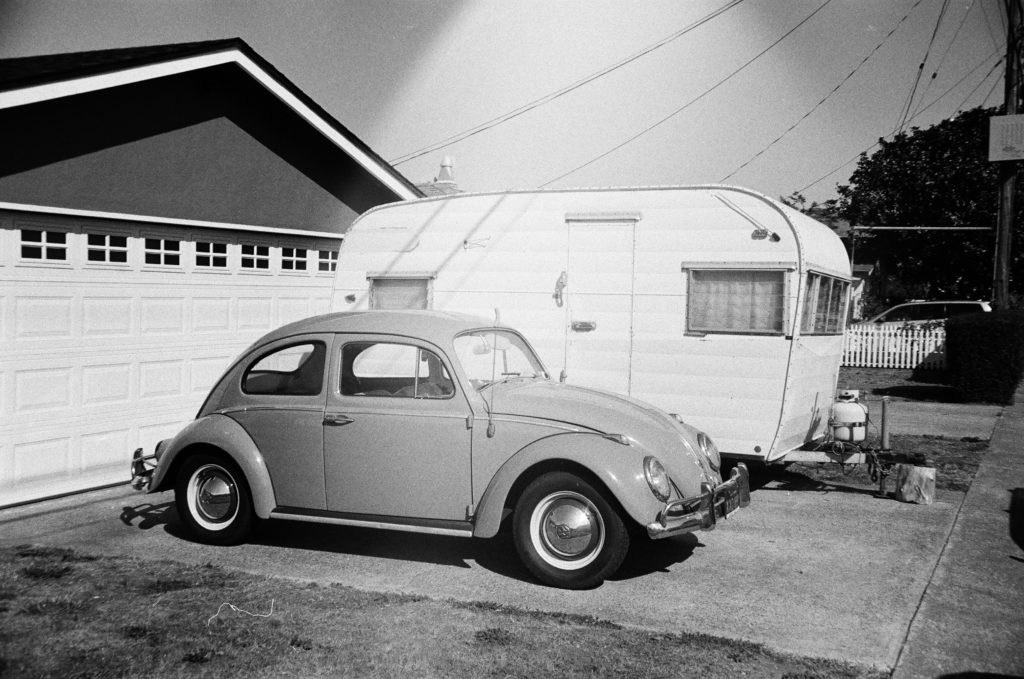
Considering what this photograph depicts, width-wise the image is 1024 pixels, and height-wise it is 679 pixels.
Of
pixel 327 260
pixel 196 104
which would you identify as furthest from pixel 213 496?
pixel 327 260

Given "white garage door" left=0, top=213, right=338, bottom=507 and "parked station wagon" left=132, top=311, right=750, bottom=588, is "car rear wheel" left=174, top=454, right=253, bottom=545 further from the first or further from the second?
"white garage door" left=0, top=213, right=338, bottom=507

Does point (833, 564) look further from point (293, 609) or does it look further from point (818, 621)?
point (293, 609)

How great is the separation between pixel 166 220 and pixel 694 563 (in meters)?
6.48

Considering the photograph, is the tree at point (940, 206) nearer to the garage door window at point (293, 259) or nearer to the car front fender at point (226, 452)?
the garage door window at point (293, 259)

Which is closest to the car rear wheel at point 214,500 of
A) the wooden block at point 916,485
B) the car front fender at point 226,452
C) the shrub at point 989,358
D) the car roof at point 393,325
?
the car front fender at point 226,452

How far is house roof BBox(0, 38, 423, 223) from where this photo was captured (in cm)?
788

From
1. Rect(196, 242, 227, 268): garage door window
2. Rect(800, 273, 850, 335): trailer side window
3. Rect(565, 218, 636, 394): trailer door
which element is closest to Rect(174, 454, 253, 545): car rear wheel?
Rect(565, 218, 636, 394): trailer door

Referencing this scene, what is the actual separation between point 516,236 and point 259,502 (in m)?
3.88

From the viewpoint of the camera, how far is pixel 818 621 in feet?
16.6

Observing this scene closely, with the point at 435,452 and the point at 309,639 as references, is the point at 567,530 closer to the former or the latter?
the point at 435,452

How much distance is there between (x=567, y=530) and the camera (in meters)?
5.61

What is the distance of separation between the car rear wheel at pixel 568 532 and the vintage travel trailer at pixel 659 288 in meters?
2.52

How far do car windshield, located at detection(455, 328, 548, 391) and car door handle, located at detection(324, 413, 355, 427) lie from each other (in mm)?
908

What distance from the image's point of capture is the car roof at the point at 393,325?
631 centimetres
